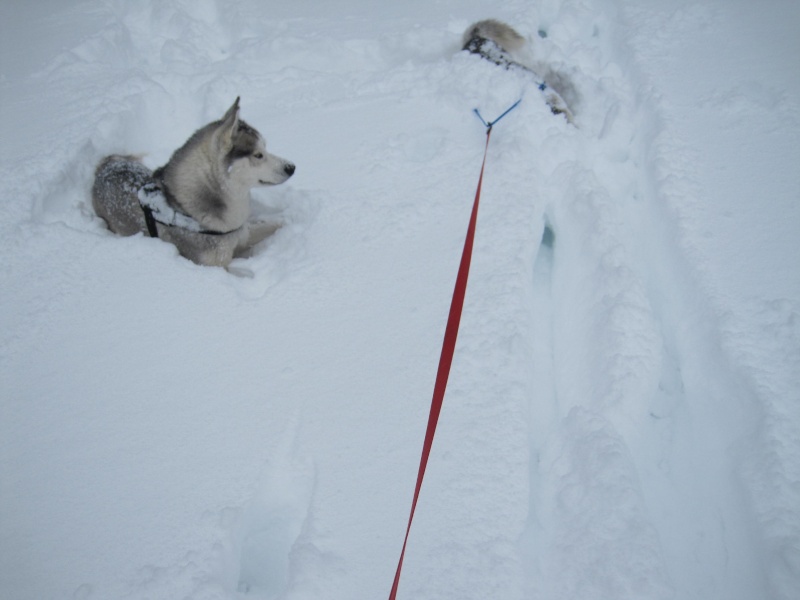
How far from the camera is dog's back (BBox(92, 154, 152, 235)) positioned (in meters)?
2.95

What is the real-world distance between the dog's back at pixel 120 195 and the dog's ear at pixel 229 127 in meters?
0.58

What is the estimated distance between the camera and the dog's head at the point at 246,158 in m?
2.73

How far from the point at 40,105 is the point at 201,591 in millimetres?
3627

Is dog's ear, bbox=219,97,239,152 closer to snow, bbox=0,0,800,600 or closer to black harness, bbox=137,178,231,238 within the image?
black harness, bbox=137,178,231,238

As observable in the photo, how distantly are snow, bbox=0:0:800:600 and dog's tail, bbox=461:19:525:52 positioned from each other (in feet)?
1.49

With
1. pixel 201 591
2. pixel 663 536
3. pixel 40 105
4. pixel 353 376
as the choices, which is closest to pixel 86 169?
pixel 40 105

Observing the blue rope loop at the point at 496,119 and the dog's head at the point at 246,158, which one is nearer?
the dog's head at the point at 246,158

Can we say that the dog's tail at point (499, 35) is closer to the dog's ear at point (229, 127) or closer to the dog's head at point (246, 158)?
the dog's head at point (246, 158)

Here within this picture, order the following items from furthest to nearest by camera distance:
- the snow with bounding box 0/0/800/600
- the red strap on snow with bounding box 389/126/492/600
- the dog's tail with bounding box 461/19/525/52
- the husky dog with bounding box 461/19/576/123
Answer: the dog's tail with bounding box 461/19/525/52, the husky dog with bounding box 461/19/576/123, the snow with bounding box 0/0/800/600, the red strap on snow with bounding box 389/126/492/600

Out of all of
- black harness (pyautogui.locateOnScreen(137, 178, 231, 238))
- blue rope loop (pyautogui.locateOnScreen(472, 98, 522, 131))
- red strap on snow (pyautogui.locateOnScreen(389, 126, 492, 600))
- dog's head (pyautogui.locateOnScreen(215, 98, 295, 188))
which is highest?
blue rope loop (pyautogui.locateOnScreen(472, 98, 522, 131))

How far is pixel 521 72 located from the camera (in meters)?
3.81

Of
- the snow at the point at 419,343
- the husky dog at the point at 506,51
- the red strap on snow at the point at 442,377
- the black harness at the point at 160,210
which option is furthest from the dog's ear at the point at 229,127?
the husky dog at the point at 506,51

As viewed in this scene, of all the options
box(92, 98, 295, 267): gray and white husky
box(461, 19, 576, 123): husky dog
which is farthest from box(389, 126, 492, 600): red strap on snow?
box(461, 19, 576, 123): husky dog

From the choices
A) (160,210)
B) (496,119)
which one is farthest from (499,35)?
(160,210)
